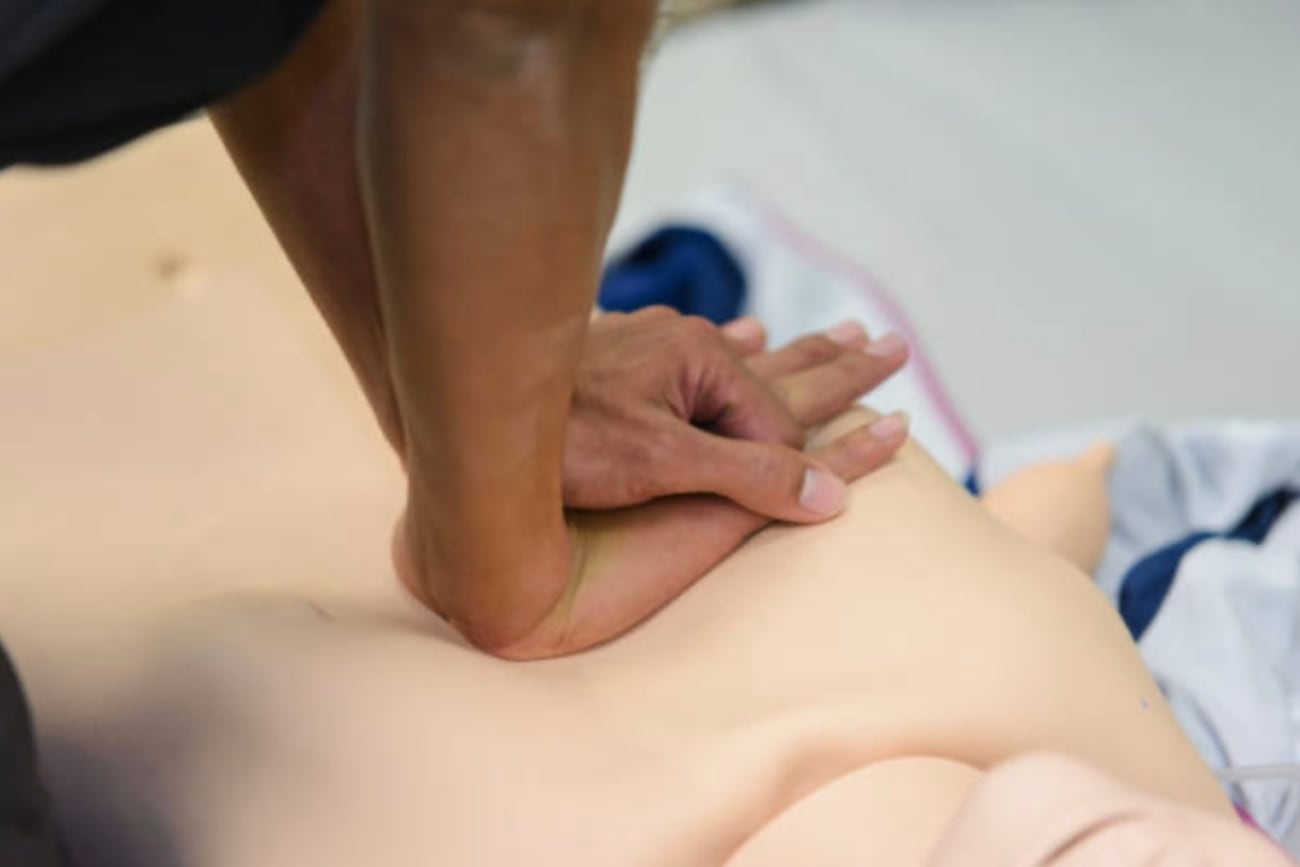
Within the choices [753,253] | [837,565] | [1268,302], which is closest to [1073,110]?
[1268,302]

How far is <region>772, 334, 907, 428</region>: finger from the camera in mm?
762

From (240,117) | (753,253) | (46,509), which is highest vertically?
(240,117)

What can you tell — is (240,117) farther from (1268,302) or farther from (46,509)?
(1268,302)

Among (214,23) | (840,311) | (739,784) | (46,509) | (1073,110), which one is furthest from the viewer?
(1073,110)

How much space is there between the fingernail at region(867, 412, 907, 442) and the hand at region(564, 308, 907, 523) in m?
0.01

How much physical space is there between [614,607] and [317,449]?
9.0 inches

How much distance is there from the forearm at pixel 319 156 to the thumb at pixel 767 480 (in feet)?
0.47

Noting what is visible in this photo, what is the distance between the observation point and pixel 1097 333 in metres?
1.26

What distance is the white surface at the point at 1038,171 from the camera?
1239mm

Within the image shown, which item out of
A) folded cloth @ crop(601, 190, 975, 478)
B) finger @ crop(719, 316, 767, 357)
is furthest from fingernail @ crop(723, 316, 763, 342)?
folded cloth @ crop(601, 190, 975, 478)

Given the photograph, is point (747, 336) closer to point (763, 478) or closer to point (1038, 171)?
point (763, 478)

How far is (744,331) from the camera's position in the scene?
2.77 feet

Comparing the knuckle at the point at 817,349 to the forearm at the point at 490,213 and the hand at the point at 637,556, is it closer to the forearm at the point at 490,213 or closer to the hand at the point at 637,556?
the hand at the point at 637,556

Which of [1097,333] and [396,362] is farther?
[1097,333]
